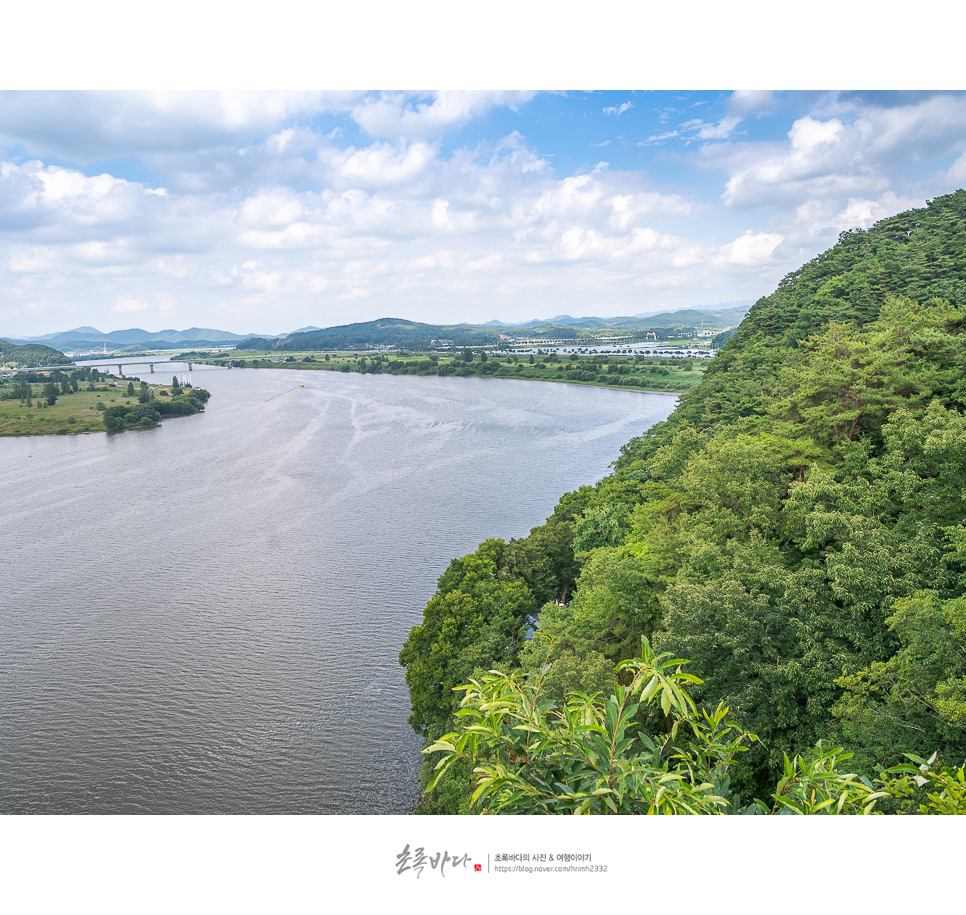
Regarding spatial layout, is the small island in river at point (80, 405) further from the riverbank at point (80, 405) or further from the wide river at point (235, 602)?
the wide river at point (235, 602)

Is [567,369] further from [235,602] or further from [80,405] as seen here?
[235,602]

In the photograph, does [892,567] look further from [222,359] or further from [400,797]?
[222,359]

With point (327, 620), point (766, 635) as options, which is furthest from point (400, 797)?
point (766, 635)

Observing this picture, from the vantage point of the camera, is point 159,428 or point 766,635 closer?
point 766,635

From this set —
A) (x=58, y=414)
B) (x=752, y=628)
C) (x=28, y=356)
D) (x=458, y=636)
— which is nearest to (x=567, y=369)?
(x=58, y=414)

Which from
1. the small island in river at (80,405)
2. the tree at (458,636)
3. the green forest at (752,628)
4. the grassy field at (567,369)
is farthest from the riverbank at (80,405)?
the green forest at (752,628)
